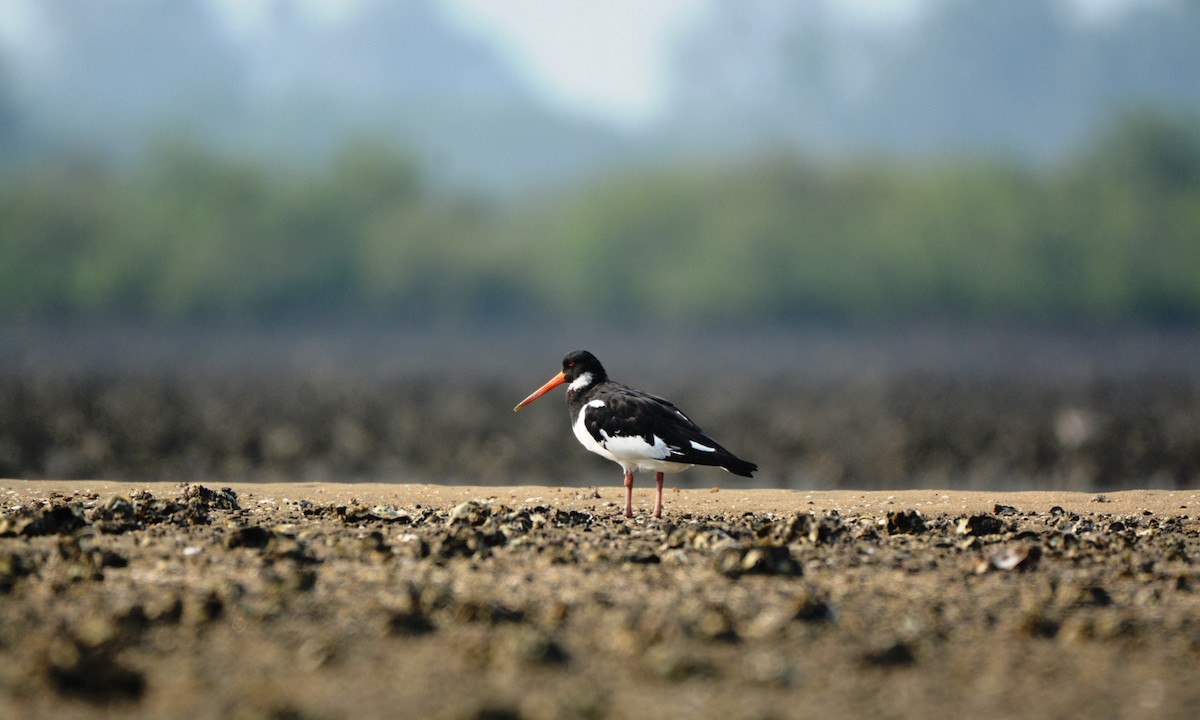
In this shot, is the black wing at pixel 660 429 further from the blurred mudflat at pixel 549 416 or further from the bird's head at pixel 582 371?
the blurred mudflat at pixel 549 416

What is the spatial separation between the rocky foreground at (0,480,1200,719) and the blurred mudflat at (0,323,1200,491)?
9575 millimetres

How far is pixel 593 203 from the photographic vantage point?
3745 inches

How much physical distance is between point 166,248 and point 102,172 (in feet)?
45.9

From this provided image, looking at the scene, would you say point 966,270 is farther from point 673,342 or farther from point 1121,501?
point 1121,501

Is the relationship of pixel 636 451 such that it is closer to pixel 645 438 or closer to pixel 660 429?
pixel 645 438

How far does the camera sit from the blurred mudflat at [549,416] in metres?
20.7

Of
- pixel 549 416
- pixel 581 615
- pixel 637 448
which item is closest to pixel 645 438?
pixel 637 448

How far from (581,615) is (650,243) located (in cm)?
8599

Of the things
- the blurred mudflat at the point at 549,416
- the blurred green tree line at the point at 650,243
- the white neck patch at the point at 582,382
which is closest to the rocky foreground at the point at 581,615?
the white neck patch at the point at 582,382

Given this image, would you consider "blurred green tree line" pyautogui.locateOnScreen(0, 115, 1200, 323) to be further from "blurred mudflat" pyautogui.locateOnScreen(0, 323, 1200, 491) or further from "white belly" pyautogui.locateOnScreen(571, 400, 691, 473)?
"white belly" pyautogui.locateOnScreen(571, 400, 691, 473)

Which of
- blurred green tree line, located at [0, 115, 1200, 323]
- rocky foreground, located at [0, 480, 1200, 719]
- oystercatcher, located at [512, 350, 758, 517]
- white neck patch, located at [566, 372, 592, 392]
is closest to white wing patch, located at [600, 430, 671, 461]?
oystercatcher, located at [512, 350, 758, 517]

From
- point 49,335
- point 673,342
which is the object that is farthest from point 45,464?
point 673,342

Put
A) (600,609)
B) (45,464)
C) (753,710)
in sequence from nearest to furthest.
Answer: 1. (753,710)
2. (600,609)
3. (45,464)

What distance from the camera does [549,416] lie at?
29.5 m
